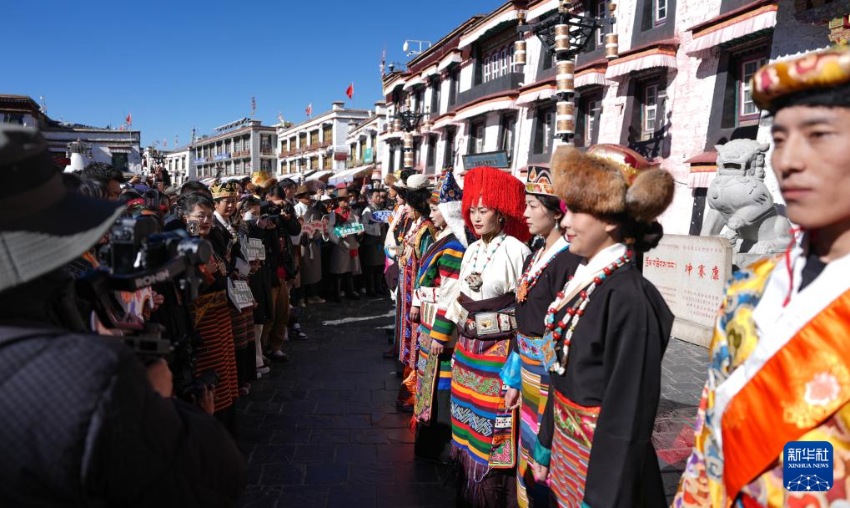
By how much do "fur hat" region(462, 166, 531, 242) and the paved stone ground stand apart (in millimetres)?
1903

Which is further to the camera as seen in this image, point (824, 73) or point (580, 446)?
point (580, 446)

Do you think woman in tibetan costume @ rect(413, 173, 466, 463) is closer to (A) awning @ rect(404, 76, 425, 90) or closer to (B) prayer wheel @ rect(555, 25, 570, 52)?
(B) prayer wheel @ rect(555, 25, 570, 52)

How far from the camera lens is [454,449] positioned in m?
3.66

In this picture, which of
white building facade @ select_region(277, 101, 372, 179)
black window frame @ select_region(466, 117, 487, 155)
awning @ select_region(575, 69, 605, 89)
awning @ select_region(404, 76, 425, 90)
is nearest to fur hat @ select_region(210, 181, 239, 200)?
awning @ select_region(575, 69, 605, 89)

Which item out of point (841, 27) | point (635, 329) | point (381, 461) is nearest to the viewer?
point (635, 329)

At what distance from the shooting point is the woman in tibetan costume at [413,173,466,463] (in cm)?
396

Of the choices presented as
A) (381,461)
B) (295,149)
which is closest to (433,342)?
(381,461)

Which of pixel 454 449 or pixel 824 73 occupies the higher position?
pixel 824 73

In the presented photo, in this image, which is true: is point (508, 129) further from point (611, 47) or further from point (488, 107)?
point (611, 47)

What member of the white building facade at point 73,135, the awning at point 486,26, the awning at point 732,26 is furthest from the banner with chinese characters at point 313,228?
the white building facade at point 73,135

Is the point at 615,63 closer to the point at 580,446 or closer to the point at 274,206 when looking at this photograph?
the point at 274,206

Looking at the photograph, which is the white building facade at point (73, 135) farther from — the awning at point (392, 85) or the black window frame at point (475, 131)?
the black window frame at point (475, 131)

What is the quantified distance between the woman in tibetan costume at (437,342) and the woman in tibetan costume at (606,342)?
1.46 meters

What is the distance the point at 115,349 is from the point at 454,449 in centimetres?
294
